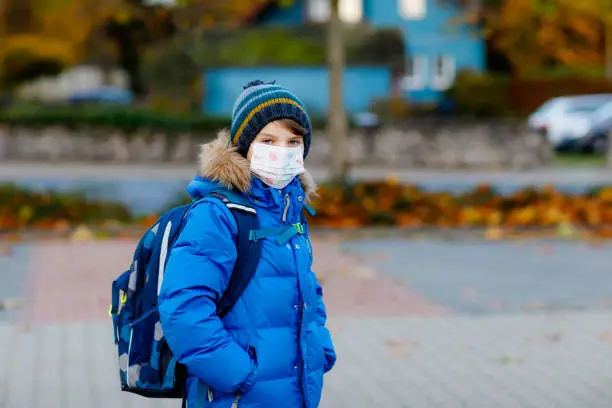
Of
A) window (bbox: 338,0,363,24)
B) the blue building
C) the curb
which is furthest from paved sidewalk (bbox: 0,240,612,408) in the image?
window (bbox: 338,0,363,24)

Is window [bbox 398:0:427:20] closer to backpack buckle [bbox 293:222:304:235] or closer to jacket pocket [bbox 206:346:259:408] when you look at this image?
backpack buckle [bbox 293:222:304:235]

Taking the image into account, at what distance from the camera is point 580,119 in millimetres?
34156

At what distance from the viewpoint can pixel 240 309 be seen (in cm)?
351

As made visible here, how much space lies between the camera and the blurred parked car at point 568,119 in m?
33.6

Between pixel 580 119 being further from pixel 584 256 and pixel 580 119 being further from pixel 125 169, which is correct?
pixel 584 256

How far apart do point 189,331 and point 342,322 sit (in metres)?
5.31

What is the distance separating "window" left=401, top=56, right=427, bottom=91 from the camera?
5141cm

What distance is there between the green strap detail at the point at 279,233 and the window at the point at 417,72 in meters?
48.1

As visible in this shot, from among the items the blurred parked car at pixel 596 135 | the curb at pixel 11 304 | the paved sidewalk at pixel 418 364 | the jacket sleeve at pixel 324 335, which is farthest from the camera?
the blurred parked car at pixel 596 135

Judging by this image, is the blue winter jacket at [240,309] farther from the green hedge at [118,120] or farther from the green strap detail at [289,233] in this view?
the green hedge at [118,120]

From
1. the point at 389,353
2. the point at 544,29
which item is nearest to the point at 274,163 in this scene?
the point at 389,353

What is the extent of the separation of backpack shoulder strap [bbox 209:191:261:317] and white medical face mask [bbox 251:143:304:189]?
0.42 ft

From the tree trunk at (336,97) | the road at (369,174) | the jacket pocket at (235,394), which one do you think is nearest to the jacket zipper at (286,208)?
the jacket pocket at (235,394)

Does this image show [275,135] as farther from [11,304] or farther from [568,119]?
[568,119]
